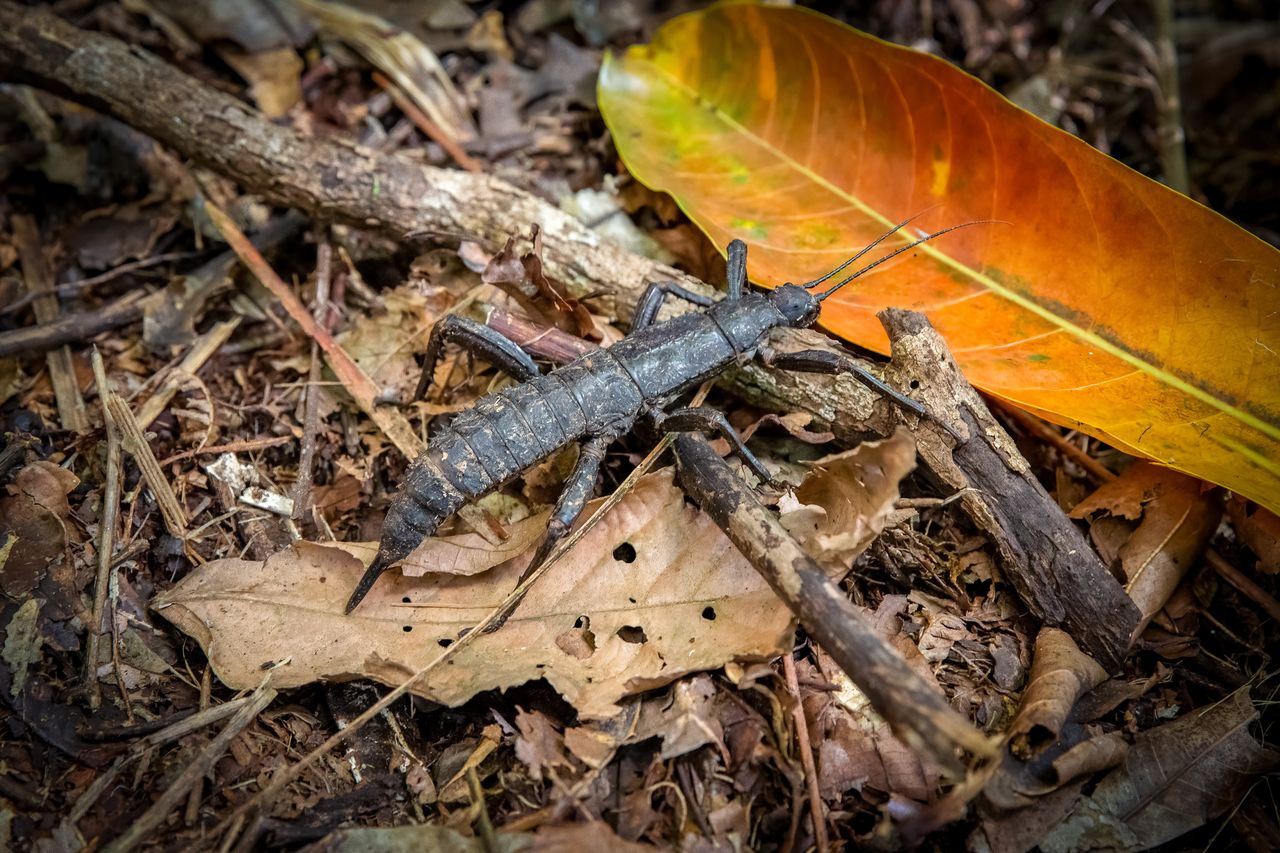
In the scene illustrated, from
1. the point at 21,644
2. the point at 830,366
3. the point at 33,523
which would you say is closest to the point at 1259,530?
the point at 830,366

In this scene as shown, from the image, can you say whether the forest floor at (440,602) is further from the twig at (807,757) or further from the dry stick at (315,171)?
the dry stick at (315,171)

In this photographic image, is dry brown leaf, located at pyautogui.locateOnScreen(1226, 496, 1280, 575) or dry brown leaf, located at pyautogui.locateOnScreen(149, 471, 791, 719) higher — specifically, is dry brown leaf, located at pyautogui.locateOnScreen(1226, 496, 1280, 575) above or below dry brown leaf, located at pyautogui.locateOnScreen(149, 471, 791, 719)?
above

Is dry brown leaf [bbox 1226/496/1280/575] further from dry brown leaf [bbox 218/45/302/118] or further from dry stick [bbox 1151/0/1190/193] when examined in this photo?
dry brown leaf [bbox 218/45/302/118]

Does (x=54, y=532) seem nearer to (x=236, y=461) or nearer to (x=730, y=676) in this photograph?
(x=236, y=461)

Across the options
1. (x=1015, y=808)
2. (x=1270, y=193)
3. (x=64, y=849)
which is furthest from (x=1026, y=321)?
(x=64, y=849)

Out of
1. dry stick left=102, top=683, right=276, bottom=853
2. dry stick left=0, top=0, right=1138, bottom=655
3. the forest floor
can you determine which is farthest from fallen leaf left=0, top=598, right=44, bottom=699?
dry stick left=0, top=0, right=1138, bottom=655

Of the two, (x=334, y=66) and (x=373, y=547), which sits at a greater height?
(x=334, y=66)
